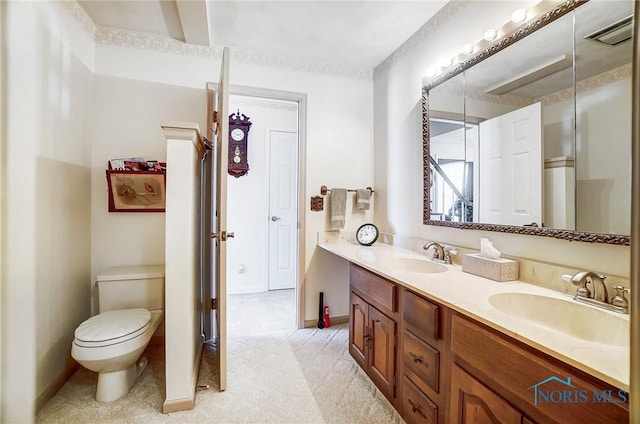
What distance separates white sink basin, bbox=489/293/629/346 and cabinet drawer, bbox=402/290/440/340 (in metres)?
0.23

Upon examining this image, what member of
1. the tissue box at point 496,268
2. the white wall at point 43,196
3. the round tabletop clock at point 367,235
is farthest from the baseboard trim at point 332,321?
the white wall at point 43,196

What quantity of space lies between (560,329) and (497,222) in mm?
592

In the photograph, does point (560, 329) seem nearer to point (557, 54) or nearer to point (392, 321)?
point (392, 321)

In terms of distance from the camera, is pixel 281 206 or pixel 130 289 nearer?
pixel 130 289

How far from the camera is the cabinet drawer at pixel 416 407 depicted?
1.22 metres

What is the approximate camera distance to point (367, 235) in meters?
2.43

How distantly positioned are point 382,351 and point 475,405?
67cm

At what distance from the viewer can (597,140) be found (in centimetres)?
110

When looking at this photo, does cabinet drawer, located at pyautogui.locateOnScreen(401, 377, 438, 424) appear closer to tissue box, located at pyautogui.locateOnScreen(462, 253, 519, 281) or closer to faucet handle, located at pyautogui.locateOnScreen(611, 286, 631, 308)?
tissue box, located at pyautogui.locateOnScreen(462, 253, 519, 281)

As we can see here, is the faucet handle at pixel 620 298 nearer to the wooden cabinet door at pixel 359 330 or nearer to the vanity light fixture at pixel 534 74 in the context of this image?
the vanity light fixture at pixel 534 74

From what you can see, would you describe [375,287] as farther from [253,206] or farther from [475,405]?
[253,206]

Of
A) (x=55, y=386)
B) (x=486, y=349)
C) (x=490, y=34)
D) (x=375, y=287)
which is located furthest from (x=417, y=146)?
(x=55, y=386)

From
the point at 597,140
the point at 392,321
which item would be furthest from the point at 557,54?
the point at 392,321

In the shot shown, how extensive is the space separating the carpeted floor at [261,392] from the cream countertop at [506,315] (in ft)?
2.54
